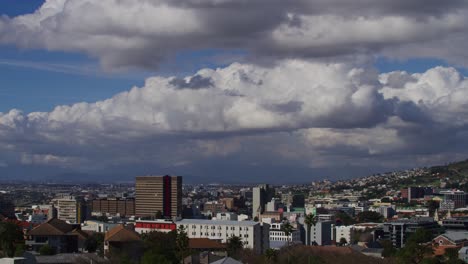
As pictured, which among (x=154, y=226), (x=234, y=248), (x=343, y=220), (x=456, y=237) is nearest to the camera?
(x=234, y=248)

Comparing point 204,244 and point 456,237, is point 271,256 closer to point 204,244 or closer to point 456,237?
point 204,244

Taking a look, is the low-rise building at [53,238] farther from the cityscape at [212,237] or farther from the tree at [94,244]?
the tree at [94,244]

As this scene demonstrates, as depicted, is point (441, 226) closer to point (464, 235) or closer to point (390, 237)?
point (390, 237)

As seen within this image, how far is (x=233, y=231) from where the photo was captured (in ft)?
383

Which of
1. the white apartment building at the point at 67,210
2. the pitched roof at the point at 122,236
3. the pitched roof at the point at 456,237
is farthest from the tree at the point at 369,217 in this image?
the pitched roof at the point at 122,236

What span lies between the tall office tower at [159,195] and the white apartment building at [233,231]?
57.8 meters

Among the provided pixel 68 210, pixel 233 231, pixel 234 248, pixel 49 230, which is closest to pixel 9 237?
pixel 49 230

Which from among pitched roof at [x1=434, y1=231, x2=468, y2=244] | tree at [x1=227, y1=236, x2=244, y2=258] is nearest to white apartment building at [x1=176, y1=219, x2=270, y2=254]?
tree at [x1=227, y1=236, x2=244, y2=258]

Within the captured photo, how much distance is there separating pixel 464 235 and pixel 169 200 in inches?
3092

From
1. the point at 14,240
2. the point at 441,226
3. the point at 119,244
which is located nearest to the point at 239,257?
the point at 119,244

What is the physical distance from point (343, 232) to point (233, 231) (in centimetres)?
3895

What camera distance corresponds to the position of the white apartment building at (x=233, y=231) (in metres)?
114

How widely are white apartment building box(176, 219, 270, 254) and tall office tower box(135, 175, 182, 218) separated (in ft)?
190

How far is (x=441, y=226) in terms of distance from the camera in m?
154
